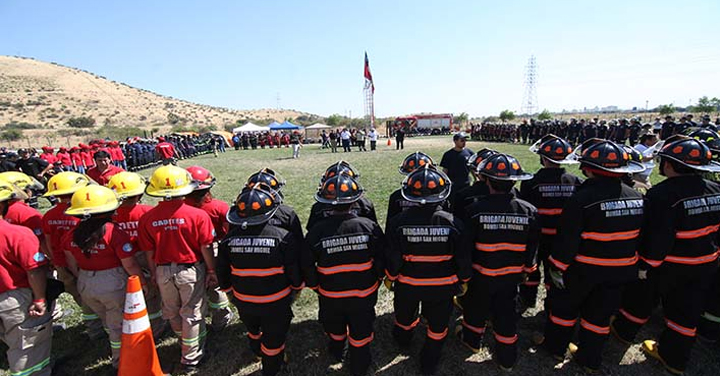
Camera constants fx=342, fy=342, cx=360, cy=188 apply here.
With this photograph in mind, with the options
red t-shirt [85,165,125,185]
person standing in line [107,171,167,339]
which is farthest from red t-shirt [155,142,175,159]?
person standing in line [107,171,167,339]

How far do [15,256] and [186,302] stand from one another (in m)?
1.41

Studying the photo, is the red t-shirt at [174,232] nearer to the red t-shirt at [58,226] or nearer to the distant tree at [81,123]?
the red t-shirt at [58,226]

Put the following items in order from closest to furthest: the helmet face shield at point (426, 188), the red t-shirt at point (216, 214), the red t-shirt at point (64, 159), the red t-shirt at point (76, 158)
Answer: the helmet face shield at point (426, 188)
the red t-shirt at point (216, 214)
the red t-shirt at point (64, 159)
the red t-shirt at point (76, 158)

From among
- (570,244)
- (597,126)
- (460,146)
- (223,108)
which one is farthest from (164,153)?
(223,108)

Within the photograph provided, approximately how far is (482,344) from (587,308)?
113 cm

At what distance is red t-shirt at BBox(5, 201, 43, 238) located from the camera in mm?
3846

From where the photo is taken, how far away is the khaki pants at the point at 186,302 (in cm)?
331

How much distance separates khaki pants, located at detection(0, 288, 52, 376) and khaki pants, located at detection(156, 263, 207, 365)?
40.3 inches

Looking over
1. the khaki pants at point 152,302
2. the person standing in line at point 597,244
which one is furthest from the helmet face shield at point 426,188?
the khaki pants at point 152,302

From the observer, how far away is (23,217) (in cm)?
390

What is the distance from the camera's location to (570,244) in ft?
10.1

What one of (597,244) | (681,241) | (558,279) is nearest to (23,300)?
(558,279)

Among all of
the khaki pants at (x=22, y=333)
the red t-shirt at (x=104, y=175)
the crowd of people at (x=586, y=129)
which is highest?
the crowd of people at (x=586, y=129)

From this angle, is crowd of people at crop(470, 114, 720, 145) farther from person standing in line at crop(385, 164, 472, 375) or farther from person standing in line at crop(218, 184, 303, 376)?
person standing in line at crop(218, 184, 303, 376)
